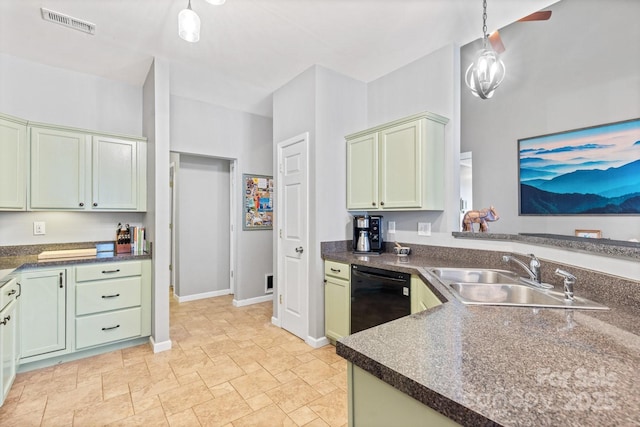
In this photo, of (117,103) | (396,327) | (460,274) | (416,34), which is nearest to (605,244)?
(460,274)

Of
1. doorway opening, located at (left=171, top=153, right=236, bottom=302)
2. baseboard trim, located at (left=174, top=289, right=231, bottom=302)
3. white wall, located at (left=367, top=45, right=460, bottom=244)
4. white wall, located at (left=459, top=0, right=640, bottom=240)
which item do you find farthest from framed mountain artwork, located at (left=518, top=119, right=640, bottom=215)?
baseboard trim, located at (left=174, top=289, right=231, bottom=302)

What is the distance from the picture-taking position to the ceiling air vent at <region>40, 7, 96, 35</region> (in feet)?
7.51

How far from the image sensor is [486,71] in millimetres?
2043

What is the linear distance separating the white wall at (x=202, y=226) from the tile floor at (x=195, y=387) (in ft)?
4.67

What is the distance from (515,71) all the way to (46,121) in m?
5.76

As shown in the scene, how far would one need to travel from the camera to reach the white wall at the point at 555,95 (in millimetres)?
3285

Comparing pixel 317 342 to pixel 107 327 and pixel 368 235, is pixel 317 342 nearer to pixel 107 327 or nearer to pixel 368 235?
pixel 368 235

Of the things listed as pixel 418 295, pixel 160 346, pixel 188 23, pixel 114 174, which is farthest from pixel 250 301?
pixel 188 23

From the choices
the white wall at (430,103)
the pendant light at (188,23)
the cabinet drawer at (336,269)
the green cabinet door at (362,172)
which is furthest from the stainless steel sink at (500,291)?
the pendant light at (188,23)

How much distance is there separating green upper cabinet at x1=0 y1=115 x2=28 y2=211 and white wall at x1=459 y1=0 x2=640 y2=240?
5072 mm

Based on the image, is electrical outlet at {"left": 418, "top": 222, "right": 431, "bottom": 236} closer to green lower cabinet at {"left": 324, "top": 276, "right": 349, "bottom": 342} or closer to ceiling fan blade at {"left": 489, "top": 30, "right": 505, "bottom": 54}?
green lower cabinet at {"left": 324, "top": 276, "right": 349, "bottom": 342}

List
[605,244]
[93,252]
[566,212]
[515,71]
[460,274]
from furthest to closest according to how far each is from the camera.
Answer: [515,71], [566,212], [93,252], [460,274], [605,244]

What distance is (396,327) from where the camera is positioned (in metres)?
1.09

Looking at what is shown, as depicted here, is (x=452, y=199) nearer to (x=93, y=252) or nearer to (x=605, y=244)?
(x=605, y=244)
